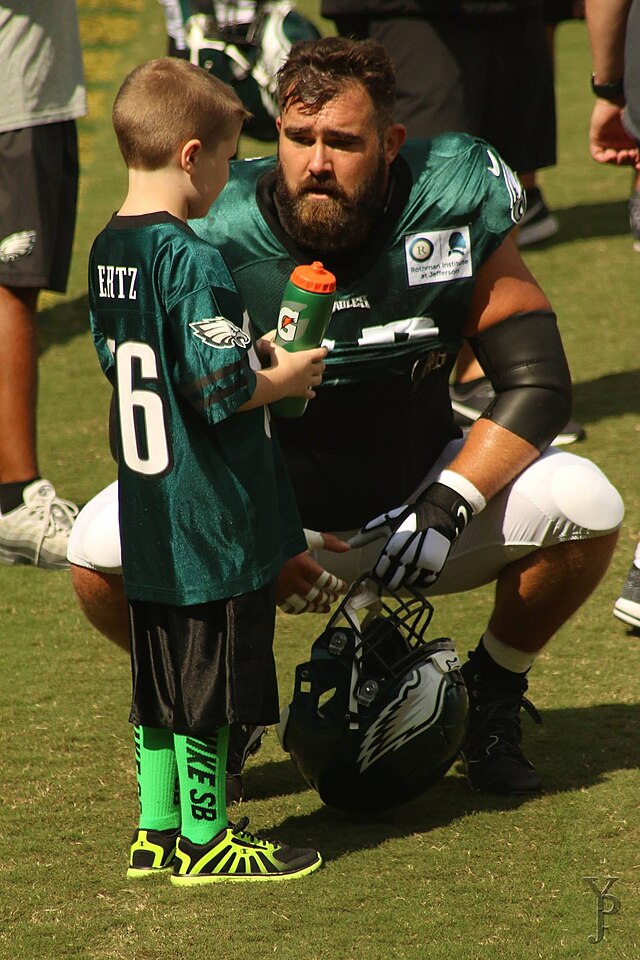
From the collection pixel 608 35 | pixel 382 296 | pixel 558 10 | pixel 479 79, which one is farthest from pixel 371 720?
pixel 558 10

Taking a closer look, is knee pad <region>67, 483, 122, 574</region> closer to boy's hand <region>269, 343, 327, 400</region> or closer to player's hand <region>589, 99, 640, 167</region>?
boy's hand <region>269, 343, 327, 400</region>

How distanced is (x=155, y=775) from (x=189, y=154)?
931mm

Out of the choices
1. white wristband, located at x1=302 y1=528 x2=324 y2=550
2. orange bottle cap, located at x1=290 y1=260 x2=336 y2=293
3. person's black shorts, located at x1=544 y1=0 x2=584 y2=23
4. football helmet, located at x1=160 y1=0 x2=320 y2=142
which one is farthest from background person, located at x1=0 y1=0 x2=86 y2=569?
person's black shorts, located at x1=544 y1=0 x2=584 y2=23

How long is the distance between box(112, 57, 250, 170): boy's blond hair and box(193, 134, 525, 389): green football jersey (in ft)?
1.57

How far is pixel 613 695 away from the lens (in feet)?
9.39

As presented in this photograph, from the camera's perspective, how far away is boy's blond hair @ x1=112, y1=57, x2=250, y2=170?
2076 mm

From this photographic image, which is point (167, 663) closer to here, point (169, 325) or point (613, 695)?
point (169, 325)

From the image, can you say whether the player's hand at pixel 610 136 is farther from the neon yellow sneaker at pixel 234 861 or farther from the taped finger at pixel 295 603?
the neon yellow sneaker at pixel 234 861

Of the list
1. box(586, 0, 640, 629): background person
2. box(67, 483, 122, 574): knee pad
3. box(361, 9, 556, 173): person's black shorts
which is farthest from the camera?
box(361, 9, 556, 173): person's black shorts

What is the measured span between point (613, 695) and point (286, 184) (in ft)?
3.84

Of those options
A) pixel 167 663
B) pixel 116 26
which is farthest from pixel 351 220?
pixel 116 26

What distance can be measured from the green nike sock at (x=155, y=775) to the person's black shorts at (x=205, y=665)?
7 cm

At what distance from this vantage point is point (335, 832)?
2396 millimetres

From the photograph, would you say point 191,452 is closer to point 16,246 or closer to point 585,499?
point 585,499
